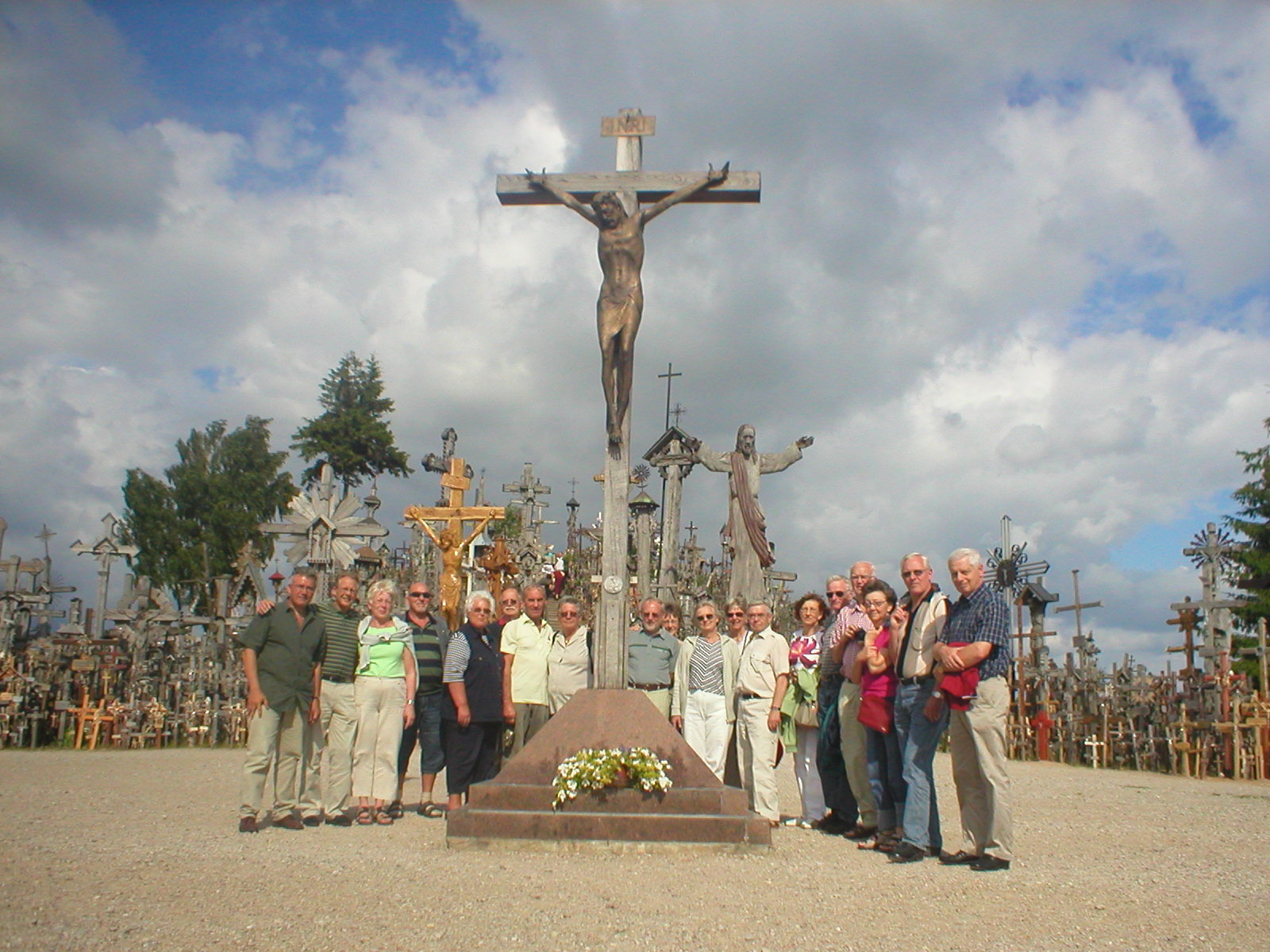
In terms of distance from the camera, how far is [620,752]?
235 inches

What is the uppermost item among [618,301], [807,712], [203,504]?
[203,504]

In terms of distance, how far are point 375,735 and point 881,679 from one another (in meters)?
3.43

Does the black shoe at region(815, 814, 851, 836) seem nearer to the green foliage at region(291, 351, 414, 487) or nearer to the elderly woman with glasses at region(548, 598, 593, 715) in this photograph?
the elderly woman with glasses at region(548, 598, 593, 715)

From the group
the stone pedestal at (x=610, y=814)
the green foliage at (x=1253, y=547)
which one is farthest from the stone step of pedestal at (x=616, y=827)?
the green foliage at (x=1253, y=547)

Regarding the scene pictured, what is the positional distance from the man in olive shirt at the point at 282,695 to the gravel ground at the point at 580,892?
0.32 m

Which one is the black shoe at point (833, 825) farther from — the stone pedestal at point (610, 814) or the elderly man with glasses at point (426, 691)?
the elderly man with glasses at point (426, 691)

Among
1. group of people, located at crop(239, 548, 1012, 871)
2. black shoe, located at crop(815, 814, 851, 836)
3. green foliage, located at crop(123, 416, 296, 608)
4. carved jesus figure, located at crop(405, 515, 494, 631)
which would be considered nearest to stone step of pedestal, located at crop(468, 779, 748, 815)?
group of people, located at crop(239, 548, 1012, 871)

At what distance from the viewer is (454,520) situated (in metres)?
14.3

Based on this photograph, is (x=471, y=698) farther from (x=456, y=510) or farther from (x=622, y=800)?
(x=456, y=510)

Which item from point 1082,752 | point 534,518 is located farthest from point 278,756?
point 534,518

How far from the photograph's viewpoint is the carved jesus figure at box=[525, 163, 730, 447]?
660 centimetres

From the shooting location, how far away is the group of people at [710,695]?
553cm

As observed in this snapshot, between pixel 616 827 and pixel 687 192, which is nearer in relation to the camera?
pixel 616 827

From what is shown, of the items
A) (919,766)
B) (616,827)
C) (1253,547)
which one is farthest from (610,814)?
(1253,547)
